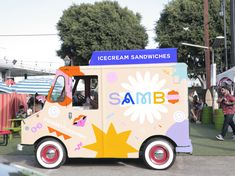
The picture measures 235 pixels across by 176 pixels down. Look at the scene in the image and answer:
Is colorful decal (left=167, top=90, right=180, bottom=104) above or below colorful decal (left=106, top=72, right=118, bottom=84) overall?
below

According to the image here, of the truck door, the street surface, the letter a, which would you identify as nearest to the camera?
the street surface

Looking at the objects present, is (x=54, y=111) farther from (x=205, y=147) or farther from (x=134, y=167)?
(x=205, y=147)

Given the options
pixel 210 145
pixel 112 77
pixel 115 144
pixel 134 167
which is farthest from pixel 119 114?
pixel 210 145

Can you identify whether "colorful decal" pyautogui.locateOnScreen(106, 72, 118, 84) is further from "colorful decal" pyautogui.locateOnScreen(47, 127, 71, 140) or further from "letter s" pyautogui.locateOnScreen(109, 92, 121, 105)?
"colorful decal" pyautogui.locateOnScreen(47, 127, 71, 140)

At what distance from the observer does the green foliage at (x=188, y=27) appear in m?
34.0

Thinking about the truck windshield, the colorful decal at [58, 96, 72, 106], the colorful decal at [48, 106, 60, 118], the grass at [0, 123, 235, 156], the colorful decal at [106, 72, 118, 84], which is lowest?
the grass at [0, 123, 235, 156]

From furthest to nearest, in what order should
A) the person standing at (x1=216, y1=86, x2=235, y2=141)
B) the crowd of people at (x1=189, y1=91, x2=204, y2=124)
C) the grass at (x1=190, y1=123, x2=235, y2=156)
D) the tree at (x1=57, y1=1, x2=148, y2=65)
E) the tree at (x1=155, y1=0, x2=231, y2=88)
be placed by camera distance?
the tree at (x1=57, y1=1, x2=148, y2=65) → the tree at (x1=155, y1=0, x2=231, y2=88) → the crowd of people at (x1=189, y1=91, x2=204, y2=124) → the person standing at (x1=216, y1=86, x2=235, y2=141) → the grass at (x1=190, y1=123, x2=235, y2=156)

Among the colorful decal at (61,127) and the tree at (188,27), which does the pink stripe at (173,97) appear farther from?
the tree at (188,27)

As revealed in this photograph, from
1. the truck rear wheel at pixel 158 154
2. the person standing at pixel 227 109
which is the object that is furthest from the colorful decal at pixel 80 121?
the person standing at pixel 227 109

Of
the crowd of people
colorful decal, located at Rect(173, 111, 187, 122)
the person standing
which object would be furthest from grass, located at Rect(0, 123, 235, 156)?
the crowd of people

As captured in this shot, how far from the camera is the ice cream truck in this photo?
25.0ft

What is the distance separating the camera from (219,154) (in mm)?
9266

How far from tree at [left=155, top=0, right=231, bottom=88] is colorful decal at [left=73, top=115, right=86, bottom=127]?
27.1m

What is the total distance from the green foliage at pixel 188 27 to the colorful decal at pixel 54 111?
27140 mm
